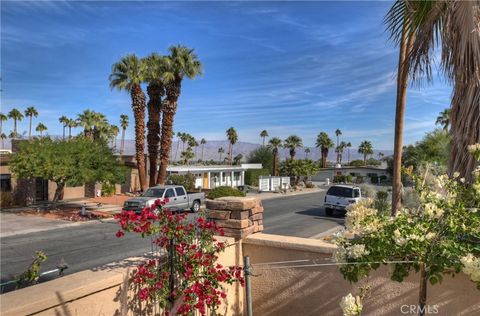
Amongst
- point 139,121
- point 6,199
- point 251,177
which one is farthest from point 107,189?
point 251,177

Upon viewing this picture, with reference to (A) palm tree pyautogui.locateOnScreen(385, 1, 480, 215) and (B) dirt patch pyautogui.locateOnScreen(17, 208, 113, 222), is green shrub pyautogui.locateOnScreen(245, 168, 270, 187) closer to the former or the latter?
(B) dirt patch pyautogui.locateOnScreen(17, 208, 113, 222)

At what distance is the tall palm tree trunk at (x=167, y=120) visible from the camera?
113 ft

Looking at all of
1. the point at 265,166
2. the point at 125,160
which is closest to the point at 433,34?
the point at 125,160

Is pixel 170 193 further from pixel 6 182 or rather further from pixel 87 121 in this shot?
pixel 87 121

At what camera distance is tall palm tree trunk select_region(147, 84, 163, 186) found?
34.5 metres

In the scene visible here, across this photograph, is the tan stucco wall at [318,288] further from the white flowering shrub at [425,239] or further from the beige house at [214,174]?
the beige house at [214,174]

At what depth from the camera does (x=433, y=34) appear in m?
4.68

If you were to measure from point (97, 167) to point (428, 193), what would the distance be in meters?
26.2

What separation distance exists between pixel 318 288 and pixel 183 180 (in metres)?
35.8

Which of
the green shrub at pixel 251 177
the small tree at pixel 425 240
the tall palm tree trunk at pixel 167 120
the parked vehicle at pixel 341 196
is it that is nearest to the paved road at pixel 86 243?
the parked vehicle at pixel 341 196

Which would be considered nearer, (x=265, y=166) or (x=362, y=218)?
(x=362, y=218)

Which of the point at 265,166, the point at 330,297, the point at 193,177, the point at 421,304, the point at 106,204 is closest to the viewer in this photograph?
the point at 421,304

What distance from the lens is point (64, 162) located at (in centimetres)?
2466

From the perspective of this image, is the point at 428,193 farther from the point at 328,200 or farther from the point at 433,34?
the point at 328,200
